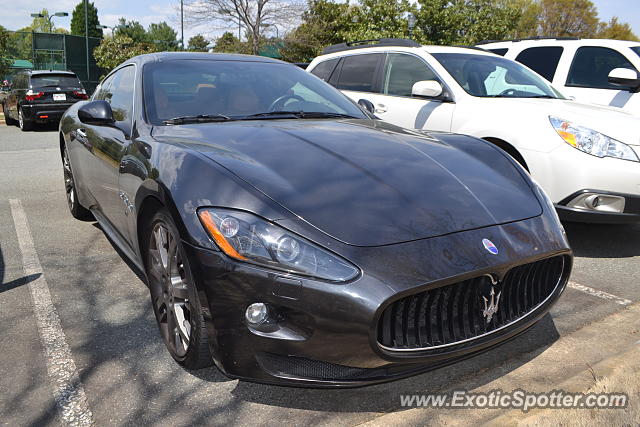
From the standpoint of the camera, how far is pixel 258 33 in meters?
36.3

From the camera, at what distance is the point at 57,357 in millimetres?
2893

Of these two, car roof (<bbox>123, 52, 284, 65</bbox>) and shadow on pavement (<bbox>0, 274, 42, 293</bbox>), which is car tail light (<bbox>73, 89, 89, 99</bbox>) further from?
shadow on pavement (<bbox>0, 274, 42, 293</bbox>)

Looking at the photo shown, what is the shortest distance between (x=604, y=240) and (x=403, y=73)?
8.74 ft

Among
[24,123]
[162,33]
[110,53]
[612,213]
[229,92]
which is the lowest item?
[24,123]

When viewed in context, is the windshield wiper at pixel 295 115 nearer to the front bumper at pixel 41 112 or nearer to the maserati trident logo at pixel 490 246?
the maserati trident logo at pixel 490 246

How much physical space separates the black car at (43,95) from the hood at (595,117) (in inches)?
503

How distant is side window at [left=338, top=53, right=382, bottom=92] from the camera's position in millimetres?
6699

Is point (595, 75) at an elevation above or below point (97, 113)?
above

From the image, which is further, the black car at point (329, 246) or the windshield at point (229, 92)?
the windshield at point (229, 92)

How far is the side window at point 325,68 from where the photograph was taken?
24.0 ft

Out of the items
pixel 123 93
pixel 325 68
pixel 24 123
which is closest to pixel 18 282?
pixel 123 93

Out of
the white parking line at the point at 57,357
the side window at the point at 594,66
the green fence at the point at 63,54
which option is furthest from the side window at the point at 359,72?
the green fence at the point at 63,54

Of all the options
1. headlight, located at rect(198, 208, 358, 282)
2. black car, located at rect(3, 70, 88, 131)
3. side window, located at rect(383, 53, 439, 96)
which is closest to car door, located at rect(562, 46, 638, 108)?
side window, located at rect(383, 53, 439, 96)

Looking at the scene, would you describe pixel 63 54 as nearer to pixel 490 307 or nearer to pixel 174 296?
pixel 174 296
